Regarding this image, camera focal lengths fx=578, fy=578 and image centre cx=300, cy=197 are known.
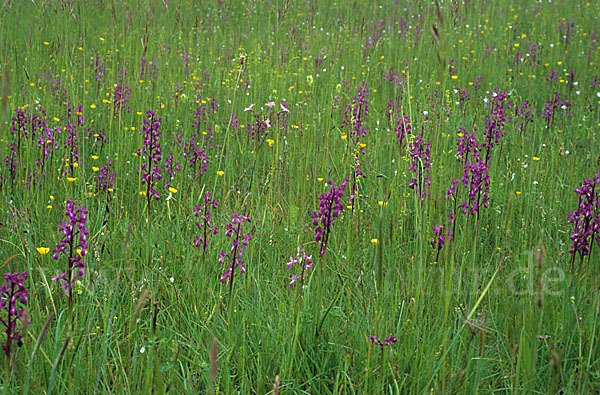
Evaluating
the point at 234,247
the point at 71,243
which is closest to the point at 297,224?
the point at 234,247

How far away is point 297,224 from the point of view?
269cm

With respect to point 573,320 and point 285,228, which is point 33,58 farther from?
point 573,320

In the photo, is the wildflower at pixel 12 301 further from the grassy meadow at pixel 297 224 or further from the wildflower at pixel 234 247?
the wildflower at pixel 234 247

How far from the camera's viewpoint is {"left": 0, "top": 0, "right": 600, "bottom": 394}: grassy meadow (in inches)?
69.3

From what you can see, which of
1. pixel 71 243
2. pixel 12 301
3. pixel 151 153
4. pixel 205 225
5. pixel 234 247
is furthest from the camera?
pixel 151 153

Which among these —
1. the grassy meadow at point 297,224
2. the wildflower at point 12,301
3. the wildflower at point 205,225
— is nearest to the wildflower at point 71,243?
the grassy meadow at point 297,224

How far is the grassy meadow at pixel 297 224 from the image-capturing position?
1.76m

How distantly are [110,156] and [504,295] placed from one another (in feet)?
7.41

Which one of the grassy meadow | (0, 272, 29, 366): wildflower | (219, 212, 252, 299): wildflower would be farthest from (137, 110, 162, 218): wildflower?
(0, 272, 29, 366): wildflower

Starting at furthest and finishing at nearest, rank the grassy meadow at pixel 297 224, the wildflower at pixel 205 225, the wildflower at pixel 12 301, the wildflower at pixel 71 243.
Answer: the wildflower at pixel 205 225
the grassy meadow at pixel 297 224
the wildflower at pixel 71 243
the wildflower at pixel 12 301

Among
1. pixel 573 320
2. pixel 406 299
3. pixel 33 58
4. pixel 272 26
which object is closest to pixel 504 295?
pixel 573 320

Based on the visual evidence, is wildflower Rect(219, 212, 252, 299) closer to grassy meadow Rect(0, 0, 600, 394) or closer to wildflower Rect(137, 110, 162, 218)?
grassy meadow Rect(0, 0, 600, 394)

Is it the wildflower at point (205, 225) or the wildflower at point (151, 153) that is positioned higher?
the wildflower at point (151, 153)

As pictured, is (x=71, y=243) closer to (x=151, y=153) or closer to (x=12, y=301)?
(x=12, y=301)
